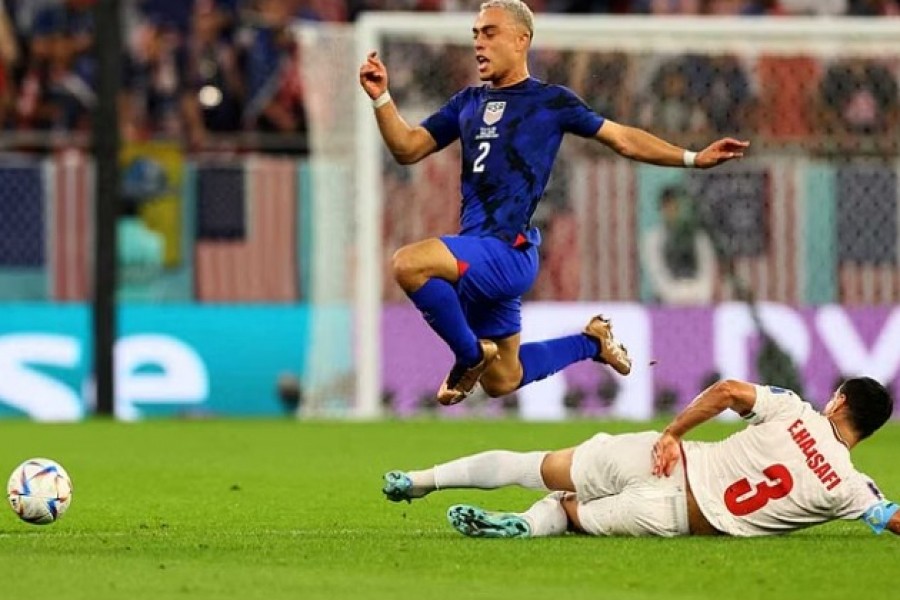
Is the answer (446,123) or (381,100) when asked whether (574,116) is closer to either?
(446,123)

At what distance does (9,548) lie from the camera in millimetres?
9352

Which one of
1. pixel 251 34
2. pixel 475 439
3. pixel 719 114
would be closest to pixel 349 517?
pixel 475 439

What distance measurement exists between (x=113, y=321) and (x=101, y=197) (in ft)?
3.52

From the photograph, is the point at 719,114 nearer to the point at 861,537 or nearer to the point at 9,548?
the point at 861,537

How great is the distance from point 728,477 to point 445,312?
1.69m

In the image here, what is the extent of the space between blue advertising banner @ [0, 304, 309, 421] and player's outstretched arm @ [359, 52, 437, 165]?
881cm

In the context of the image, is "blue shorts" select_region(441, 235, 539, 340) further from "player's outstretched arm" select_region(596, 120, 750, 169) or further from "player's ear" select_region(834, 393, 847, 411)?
"player's ear" select_region(834, 393, 847, 411)

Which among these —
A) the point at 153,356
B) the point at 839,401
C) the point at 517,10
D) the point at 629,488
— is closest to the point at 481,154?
the point at 517,10

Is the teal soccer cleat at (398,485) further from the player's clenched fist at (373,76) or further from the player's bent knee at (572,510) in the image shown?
the player's clenched fist at (373,76)

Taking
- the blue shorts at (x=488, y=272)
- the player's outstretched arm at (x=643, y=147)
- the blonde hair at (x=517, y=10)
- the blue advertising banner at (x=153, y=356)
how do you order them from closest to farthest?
the player's outstretched arm at (x=643, y=147)
the blue shorts at (x=488, y=272)
the blonde hair at (x=517, y=10)
the blue advertising banner at (x=153, y=356)

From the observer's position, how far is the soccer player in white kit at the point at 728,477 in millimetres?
9266

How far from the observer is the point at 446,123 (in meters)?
11.0

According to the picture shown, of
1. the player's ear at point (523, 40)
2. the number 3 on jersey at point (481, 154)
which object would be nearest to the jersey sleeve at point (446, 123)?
the number 3 on jersey at point (481, 154)

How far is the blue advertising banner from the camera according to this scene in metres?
19.7
